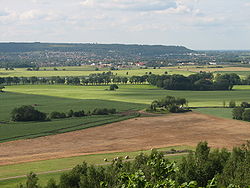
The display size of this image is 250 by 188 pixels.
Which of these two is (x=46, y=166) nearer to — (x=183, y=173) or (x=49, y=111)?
(x=183, y=173)

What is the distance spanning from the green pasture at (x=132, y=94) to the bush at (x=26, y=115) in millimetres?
39943

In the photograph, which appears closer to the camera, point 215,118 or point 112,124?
point 112,124

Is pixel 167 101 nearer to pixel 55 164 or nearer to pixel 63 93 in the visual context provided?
pixel 63 93

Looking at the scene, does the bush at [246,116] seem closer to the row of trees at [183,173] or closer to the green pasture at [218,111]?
the green pasture at [218,111]

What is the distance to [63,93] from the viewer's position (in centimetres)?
17338

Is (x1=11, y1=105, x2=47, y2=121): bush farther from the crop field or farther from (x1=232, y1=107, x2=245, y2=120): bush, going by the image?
(x1=232, y1=107, x2=245, y2=120): bush

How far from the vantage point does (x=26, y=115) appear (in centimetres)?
11212

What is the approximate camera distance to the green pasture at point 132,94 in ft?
495

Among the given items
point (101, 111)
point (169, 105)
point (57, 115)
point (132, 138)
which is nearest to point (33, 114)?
point (57, 115)

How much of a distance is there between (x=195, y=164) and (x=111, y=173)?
10.4 m

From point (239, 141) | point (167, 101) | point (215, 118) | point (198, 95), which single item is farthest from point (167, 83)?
point (239, 141)

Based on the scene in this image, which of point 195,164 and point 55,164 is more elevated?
point 195,164

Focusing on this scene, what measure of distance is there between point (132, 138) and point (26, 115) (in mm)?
34746

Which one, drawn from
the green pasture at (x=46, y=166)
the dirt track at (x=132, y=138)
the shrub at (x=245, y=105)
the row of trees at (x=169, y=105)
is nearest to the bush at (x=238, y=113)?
the dirt track at (x=132, y=138)
